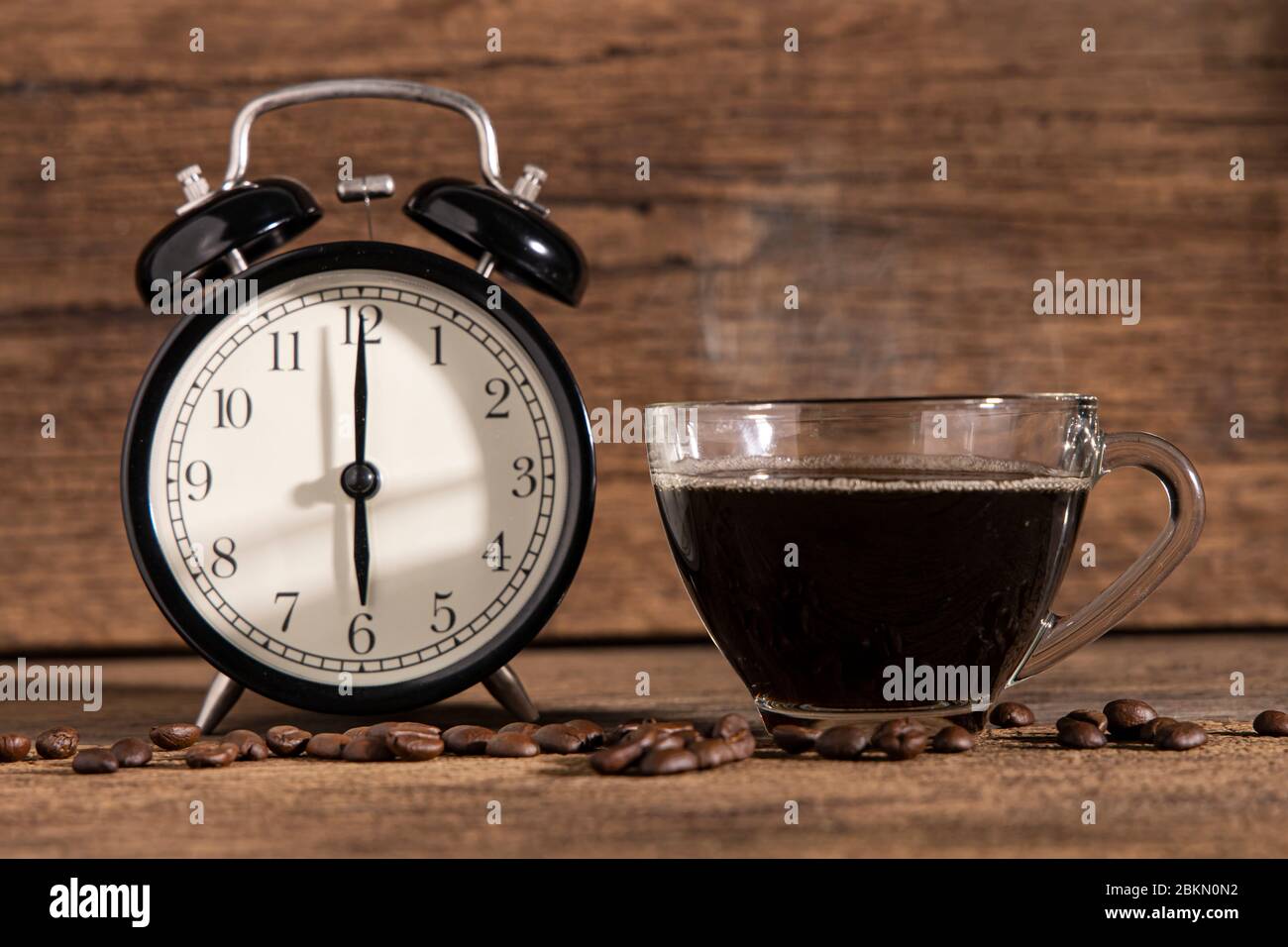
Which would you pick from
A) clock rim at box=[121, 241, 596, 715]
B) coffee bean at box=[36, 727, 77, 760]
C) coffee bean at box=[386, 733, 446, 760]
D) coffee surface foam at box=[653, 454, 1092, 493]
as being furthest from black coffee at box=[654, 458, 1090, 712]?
coffee bean at box=[36, 727, 77, 760]

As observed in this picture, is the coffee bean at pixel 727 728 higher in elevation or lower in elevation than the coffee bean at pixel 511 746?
higher

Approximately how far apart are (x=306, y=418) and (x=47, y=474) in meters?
0.64

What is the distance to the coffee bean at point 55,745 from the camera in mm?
901

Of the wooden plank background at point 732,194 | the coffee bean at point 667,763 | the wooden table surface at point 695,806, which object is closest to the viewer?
the wooden table surface at point 695,806

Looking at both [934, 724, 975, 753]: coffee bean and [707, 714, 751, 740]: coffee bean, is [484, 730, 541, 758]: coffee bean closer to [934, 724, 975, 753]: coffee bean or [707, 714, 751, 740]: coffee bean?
[707, 714, 751, 740]: coffee bean

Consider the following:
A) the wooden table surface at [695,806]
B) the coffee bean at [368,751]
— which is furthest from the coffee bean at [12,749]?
the coffee bean at [368,751]

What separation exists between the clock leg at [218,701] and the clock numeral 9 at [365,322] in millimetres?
285

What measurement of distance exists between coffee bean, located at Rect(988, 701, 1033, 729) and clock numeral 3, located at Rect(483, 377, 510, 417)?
17.7 inches

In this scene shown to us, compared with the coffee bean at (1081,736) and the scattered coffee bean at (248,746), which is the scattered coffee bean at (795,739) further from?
the scattered coffee bean at (248,746)

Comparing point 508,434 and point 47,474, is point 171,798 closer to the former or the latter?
point 508,434

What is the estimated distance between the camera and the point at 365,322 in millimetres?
999

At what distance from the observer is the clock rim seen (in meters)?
0.96

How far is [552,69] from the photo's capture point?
4.82ft

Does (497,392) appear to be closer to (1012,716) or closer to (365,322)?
(365,322)
